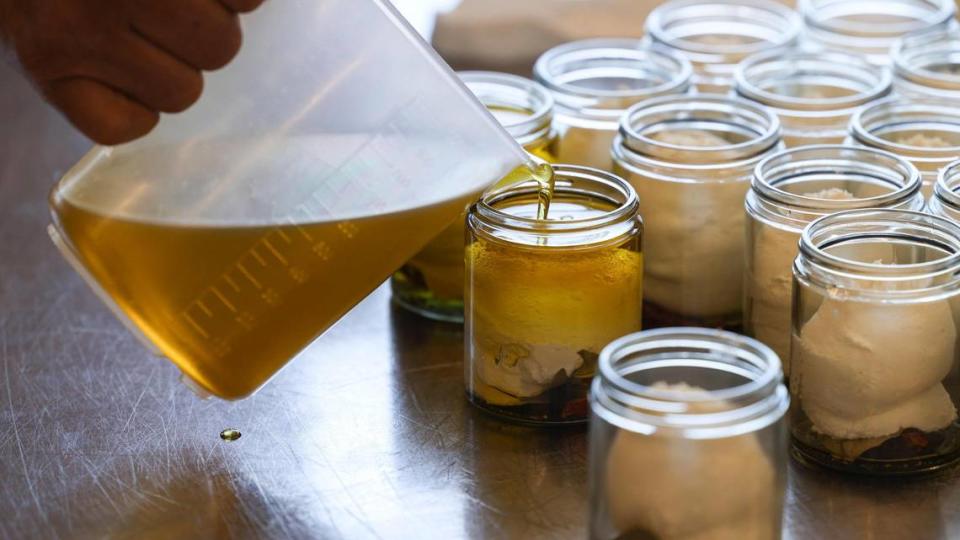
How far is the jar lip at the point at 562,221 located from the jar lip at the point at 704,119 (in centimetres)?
7

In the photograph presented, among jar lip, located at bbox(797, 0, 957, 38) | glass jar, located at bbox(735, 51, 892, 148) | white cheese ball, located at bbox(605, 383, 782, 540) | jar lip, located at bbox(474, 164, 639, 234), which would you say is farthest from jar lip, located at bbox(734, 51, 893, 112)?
white cheese ball, located at bbox(605, 383, 782, 540)

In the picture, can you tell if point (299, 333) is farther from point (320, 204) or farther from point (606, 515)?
point (606, 515)

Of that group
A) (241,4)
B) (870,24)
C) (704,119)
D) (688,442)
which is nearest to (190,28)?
(241,4)

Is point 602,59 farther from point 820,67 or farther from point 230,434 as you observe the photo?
point 230,434

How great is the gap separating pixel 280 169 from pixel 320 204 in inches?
1.4

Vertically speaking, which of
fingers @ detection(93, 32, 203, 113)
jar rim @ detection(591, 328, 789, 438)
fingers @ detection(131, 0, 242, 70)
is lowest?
jar rim @ detection(591, 328, 789, 438)

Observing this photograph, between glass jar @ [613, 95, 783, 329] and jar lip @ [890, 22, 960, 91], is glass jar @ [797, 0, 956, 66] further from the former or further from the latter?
glass jar @ [613, 95, 783, 329]

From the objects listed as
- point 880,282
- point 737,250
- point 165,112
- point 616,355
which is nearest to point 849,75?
point 737,250

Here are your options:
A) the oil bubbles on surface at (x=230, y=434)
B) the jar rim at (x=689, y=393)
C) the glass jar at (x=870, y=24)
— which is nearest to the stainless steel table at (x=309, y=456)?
the oil bubbles on surface at (x=230, y=434)

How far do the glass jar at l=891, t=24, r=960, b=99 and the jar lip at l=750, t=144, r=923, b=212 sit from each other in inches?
8.4

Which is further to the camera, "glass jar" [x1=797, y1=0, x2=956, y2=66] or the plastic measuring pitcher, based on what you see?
"glass jar" [x1=797, y1=0, x2=956, y2=66]

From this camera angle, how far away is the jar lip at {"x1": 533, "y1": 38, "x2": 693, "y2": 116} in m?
1.27

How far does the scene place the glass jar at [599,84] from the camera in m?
1.26

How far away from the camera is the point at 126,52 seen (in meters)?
0.88
